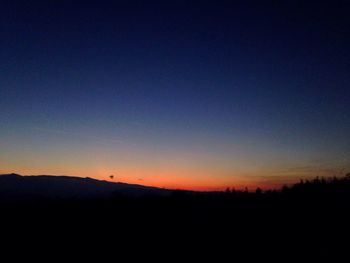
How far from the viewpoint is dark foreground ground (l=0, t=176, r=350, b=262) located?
16795 millimetres

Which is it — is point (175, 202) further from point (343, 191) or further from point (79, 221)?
point (343, 191)

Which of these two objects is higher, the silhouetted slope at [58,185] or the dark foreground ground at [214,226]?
the silhouetted slope at [58,185]

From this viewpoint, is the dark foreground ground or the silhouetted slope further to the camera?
the silhouetted slope

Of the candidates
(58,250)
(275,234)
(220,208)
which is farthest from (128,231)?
(275,234)

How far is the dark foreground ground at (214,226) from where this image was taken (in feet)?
55.1

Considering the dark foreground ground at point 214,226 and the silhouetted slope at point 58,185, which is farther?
the silhouetted slope at point 58,185

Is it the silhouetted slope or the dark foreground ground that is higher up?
the silhouetted slope

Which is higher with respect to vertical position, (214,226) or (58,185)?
(58,185)

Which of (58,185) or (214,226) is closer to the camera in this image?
(214,226)

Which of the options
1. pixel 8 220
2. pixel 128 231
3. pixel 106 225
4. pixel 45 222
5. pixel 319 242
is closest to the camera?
pixel 319 242

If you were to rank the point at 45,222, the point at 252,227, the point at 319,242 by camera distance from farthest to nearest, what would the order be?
the point at 45,222 → the point at 252,227 → the point at 319,242

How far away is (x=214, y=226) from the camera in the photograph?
20.5 metres

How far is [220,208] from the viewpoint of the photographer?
24.4 metres

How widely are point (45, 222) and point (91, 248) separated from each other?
8.31 metres
